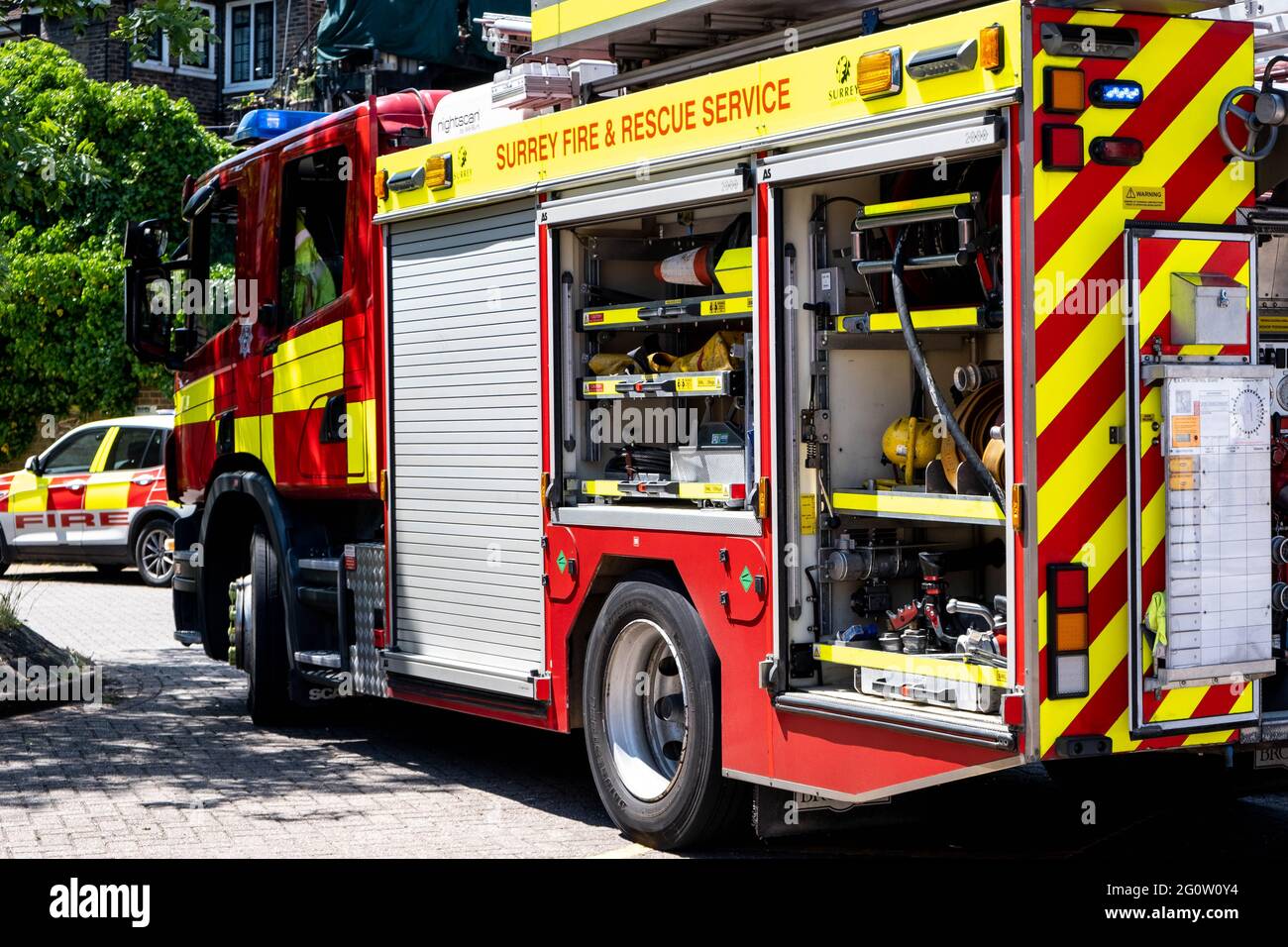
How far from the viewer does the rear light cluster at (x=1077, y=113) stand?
5.30m

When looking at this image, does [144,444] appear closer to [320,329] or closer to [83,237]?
[83,237]

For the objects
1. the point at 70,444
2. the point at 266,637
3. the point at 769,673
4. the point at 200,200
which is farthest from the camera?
the point at 70,444

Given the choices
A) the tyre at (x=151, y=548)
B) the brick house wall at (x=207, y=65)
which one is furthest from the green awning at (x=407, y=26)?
the tyre at (x=151, y=548)

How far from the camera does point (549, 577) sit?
7.54m

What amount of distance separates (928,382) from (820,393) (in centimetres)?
53

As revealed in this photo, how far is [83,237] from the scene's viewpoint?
2289cm

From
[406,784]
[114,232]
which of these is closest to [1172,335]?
[406,784]

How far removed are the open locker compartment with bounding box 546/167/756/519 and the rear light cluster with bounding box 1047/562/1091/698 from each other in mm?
1435

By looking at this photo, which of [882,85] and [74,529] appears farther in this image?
[74,529]

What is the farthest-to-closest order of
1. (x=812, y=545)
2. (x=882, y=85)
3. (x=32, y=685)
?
1. (x=32, y=685)
2. (x=812, y=545)
3. (x=882, y=85)

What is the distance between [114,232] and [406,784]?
15836mm

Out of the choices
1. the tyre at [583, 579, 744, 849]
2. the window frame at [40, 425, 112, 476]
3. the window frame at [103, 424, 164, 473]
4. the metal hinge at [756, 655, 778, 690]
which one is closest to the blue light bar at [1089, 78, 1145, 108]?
the metal hinge at [756, 655, 778, 690]

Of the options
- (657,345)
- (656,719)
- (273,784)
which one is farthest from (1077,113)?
(273,784)
